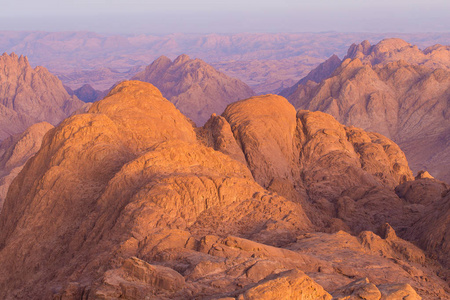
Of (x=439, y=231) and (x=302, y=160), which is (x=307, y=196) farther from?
(x=439, y=231)

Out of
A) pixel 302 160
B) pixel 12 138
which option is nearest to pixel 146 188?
pixel 302 160

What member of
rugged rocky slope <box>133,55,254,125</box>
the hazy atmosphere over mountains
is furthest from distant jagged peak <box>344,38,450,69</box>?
the hazy atmosphere over mountains

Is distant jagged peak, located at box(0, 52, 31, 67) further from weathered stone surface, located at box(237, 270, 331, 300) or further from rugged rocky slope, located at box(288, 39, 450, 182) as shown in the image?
weathered stone surface, located at box(237, 270, 331, 300)

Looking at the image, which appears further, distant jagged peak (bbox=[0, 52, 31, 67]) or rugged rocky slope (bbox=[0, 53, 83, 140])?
distant jagged peak (bbox=[0, 52, 31, 67])

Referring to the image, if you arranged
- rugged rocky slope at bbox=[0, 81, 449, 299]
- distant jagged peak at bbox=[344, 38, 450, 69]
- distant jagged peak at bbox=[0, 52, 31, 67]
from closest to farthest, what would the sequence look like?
rugged rocky slope at bbox=[0, 81, 449, 299]
distant jagged peak at bbox=[0, 52, 31, 67]
distant jagged peak at bbox=[344, 38, 450, 69]

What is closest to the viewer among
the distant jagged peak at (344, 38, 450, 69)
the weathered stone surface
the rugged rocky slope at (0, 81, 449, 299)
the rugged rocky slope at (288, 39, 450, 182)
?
the weathered stone surface
